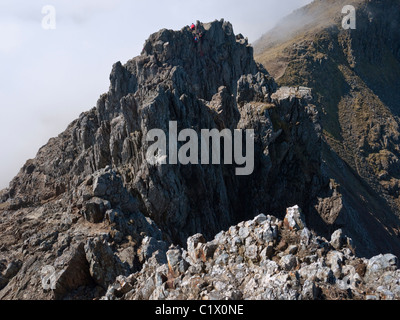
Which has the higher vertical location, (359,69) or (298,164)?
(359,69)

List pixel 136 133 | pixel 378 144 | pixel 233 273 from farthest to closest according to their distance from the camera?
pixel 378 144 → pixel 136 133 → pixel 233 273

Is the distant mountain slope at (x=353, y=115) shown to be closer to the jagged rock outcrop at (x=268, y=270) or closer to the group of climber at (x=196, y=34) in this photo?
the group of climber at (x=196, y=34)

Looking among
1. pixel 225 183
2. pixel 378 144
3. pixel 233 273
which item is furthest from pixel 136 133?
pixel 378 144

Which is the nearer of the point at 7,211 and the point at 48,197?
the point at 7,211

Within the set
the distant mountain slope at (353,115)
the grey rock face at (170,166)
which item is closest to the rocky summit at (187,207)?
the grey rock face at (170,166)
